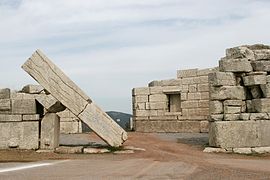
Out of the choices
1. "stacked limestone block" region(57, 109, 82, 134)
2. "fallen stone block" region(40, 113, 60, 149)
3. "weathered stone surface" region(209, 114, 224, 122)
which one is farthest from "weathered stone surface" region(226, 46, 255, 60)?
"stacked limestone block" region(57, 109, 82, 134)

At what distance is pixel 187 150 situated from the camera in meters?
13.1

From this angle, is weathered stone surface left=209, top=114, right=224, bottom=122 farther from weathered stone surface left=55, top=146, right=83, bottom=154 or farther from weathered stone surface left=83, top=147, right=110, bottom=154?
weathered stone surface left=55, top=146, right=83, bottom=154

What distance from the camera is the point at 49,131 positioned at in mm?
12664

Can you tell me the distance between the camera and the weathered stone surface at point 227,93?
13500 mm

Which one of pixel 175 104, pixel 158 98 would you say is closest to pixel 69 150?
pixel 158 98

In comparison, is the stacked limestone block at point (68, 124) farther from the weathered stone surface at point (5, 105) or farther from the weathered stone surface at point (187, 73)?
the weathered stone surface at point (5, 105)

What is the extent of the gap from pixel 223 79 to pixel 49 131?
614 centimetres

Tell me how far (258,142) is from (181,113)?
7.05 metres

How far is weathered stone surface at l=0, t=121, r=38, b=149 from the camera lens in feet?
41.7

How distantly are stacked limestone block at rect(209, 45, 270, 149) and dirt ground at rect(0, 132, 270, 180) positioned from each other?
32.1 inches


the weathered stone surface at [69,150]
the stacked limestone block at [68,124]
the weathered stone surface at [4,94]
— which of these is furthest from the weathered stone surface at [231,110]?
the stacked limestone block at [68,124]

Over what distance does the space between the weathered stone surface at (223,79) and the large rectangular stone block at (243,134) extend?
1.42 meters

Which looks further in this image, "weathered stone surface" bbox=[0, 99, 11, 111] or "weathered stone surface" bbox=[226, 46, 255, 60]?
"weathered stone surface" bbox=[226, 46, 255, 60]

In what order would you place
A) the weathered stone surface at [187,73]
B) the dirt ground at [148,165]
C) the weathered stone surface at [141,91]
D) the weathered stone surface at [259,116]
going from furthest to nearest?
the weathered stone surface at [141,91]
the weathered stone surface at [187,73]
the weathered stone surface at [259,116]
the dirt ground at [148,165]
